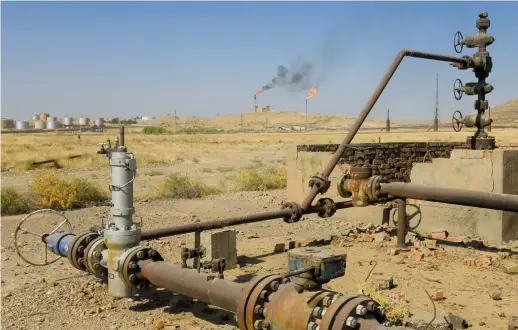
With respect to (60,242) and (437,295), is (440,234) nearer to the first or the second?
(437,295)

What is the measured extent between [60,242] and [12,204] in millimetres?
5768

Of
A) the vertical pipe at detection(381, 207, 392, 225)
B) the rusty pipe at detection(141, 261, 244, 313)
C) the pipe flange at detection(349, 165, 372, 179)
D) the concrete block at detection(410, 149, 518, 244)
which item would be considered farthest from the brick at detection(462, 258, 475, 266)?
the rusty pipe at detection(141, 261, 244, 313)

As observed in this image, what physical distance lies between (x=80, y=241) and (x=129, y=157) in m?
1.12

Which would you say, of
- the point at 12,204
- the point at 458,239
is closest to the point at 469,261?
the point at 458,239

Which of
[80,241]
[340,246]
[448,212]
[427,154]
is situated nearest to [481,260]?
[448,212]

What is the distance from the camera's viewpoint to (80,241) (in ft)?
17.4

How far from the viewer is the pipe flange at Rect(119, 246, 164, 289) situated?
4.65 metres

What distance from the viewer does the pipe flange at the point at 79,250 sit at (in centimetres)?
525

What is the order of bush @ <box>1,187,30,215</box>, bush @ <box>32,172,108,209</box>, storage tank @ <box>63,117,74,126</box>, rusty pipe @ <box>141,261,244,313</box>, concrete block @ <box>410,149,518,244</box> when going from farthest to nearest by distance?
storage tank @ <box>63,117,74,126</box> → bush @ <box>32,172,108,209</box> → bush @ <box>1,187,30,215</box> → concrete block @ <box>410,149,518,244</box> → rusty pipe @ <box>141,261,244,313</box>

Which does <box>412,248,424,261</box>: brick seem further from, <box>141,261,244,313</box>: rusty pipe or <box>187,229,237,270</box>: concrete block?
<box>141,261,244,313</box>: rusty pipe

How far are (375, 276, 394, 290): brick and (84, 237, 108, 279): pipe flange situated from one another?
3016mm

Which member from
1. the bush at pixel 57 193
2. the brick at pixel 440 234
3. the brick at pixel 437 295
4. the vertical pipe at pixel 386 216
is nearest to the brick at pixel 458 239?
the brick at pixel 440 234

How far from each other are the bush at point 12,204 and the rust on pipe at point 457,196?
778cm

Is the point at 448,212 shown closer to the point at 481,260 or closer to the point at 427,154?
the point at 481,260
